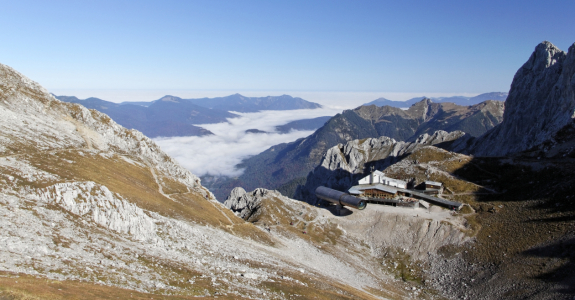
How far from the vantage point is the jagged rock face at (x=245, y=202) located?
110m

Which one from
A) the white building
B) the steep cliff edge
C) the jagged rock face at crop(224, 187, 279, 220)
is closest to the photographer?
the steep cliff edge

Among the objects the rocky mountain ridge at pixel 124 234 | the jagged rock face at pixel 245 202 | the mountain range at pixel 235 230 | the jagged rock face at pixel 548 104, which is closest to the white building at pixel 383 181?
the mountain range at pixel 235 230

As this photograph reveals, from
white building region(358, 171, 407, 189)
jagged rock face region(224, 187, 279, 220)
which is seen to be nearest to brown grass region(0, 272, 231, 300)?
jagged rock face region(224, 187, 279, 220)

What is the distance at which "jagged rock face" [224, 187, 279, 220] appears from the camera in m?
110

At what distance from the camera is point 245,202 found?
401 feet

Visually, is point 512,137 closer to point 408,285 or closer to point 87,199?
point 408,285

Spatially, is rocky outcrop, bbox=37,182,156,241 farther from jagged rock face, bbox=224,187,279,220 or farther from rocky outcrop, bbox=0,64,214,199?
jagged rock face, bbox=224,187,279,220

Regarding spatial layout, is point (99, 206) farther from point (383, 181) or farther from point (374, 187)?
point (383, 181)

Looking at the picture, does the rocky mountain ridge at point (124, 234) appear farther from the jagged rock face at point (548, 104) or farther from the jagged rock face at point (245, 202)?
the jagged rock face at point (548, 104)

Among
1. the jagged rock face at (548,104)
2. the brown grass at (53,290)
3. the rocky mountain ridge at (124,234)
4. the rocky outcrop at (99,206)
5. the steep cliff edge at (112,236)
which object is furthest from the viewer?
the jagged rock face at (548,104)

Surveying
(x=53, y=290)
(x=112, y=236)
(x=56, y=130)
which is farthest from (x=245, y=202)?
(x=53, y=290)

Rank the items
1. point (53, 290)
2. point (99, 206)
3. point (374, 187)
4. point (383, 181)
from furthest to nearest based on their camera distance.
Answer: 1. point (383, 181)
2. point (374, 187)
3. point (99, 206)
4. point (53, 290)

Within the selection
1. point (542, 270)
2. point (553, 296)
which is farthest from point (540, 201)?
point (553, 296)

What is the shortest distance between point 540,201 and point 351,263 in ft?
164
